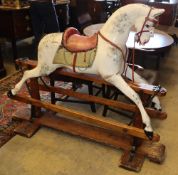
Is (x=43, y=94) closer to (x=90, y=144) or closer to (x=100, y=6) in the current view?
(x=90, y=144)

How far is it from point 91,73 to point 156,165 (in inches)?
34.5

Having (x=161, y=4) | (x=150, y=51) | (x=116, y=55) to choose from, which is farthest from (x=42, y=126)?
(x=161, y=4)

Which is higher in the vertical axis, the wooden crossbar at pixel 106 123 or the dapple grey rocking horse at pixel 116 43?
the dapple grey rocking horse at pixel 116 43

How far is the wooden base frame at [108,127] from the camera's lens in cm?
187

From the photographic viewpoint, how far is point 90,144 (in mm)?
2121

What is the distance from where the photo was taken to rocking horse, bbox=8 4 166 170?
1.67m

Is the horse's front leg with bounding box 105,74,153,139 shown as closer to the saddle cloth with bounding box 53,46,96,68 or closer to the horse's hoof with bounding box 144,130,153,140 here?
the horse's hoof with bounding box 144,130,153,140

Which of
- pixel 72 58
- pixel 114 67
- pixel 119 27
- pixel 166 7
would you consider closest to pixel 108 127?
pixel 114 67

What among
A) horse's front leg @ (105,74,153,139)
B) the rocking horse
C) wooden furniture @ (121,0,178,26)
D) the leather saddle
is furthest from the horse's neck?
wooden furniture @ (121,0,178,26)

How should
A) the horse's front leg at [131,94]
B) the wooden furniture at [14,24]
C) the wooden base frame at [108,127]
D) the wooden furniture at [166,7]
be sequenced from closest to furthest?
the horse's front leg at [131,94]
the wooden base frame at [108,127]
the wooden furniture at [14,24]
the wooden furniture at [166,7]

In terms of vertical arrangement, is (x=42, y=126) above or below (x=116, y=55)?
below

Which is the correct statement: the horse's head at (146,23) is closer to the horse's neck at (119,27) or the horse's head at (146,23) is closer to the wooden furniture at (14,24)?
the horse's neck at (119,27)

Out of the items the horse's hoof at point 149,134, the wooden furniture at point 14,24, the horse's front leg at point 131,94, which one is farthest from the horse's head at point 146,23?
the wooden furniture at point 14,24

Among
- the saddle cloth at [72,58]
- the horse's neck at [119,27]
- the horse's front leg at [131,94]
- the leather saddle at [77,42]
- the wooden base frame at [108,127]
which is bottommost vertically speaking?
the wooden base frame at [108,127]
